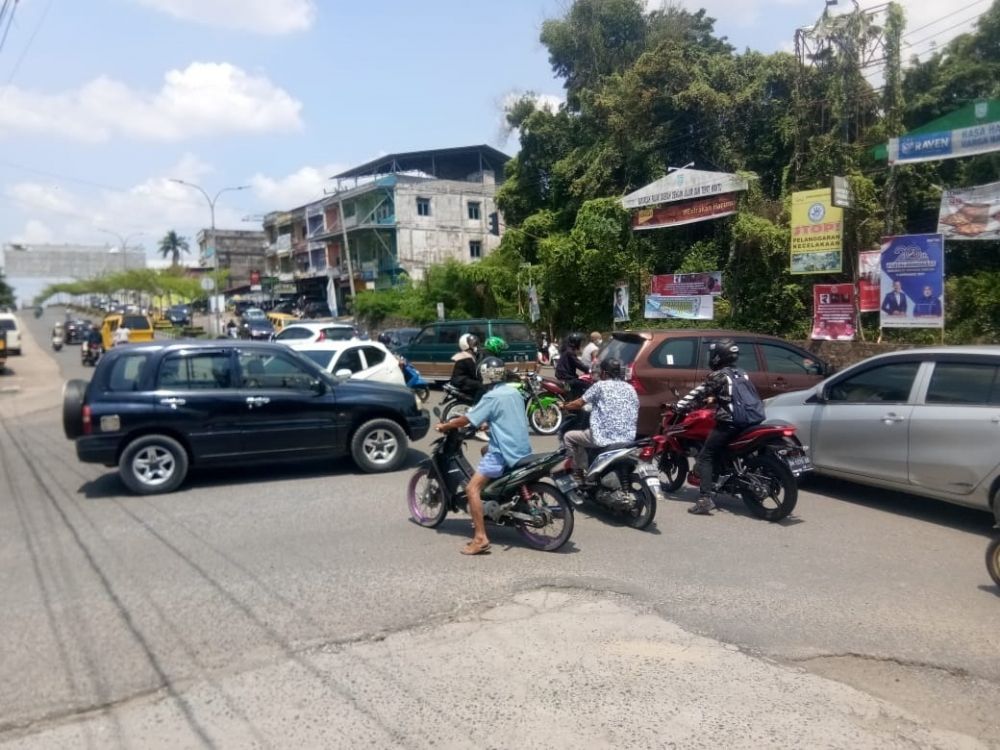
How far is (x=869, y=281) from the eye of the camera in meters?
17.4

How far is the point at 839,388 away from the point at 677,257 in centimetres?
1673

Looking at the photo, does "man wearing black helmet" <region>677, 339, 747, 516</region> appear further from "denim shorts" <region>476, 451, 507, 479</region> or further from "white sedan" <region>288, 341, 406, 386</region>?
"white sedan" <region>288, 341, 406, 386</region>

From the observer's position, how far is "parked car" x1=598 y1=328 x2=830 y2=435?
408 inches

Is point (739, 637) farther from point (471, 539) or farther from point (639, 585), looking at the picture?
point (471, 539)

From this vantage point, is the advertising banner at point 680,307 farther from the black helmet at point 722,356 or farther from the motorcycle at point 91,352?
the motorcycle at point 91,352

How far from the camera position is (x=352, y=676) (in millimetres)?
4309

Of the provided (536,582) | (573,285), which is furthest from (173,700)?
(573,285)

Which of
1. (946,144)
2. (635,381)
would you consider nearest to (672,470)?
(635,381)

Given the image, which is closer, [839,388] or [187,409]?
[839,388]

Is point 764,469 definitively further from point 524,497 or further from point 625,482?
point 524,497

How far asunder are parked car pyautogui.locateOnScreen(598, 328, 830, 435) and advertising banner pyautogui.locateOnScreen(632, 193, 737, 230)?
39.5 feet

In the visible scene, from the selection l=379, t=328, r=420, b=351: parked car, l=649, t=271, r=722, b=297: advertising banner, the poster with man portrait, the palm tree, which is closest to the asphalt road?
l=649, t=271, r=722, b=297: advertising banner

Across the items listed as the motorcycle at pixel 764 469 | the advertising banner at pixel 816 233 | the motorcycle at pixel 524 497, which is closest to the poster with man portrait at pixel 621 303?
the advertising banner at pixel 816 233

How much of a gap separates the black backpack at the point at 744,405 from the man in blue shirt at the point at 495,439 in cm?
216
